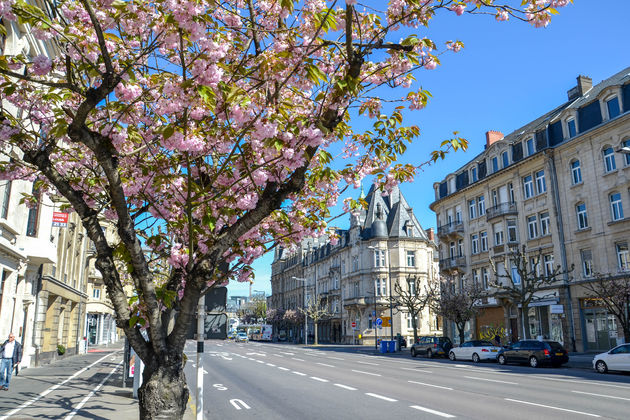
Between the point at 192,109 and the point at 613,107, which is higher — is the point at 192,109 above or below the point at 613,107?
below

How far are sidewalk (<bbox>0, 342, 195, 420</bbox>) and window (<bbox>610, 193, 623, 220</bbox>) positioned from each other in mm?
27421

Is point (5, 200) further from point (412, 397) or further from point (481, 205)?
point (481, 205)

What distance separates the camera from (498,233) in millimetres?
39094

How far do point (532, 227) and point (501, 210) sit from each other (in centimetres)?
280

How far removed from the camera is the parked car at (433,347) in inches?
1309

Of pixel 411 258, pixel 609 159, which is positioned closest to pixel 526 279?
pixel 609 159

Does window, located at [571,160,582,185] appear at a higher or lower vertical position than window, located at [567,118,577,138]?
lower

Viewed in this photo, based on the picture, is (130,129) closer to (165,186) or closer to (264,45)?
(165,186)

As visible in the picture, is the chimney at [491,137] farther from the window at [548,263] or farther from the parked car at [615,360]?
the parked car at [615,360]

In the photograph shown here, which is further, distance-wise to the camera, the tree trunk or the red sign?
the red sign

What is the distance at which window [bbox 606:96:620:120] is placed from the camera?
2952 cm

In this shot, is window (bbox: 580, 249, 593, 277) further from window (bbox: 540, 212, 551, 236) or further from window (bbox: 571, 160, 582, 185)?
window (bbox: 571, 160, 582, 185)

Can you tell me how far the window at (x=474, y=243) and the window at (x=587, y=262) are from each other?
10759 millimetres

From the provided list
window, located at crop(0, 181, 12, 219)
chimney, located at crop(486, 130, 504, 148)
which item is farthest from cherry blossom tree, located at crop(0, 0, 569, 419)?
chimney, located at crop(486, 130, 504, 148)
